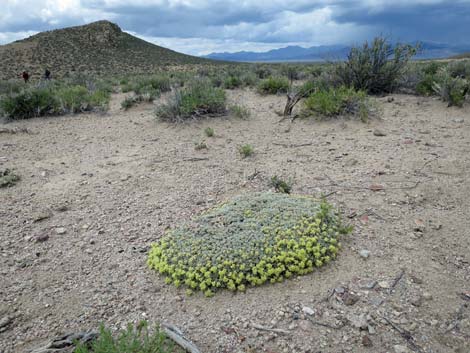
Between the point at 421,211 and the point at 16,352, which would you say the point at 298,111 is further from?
the point at 16,352

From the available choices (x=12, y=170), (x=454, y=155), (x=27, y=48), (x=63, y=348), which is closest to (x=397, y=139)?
(x=454, y=155)

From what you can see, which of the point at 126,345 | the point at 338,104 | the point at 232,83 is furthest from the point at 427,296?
the point at 232,83

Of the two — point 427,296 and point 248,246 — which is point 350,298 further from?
point 248,246

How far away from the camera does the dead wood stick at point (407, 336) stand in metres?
2.23

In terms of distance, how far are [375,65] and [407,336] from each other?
Result: 7.45 metres

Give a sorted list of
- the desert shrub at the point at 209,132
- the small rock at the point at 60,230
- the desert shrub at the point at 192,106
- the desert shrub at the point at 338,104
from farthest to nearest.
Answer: the desert shrub at the point at 192,106
the desert shrub at the point at 338,104
the desert shrub at the point at 209,132
the small rock at the point at 60,230

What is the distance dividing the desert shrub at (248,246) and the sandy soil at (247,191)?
11cm

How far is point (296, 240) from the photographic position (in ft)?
9.65

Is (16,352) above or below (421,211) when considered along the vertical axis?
Answer: below

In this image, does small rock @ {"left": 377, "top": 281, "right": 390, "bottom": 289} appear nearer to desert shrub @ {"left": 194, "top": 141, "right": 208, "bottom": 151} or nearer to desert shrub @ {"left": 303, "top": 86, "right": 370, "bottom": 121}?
desert shrub @ {"left": 194, "top": 141, "right": 208, "bottom": 151}

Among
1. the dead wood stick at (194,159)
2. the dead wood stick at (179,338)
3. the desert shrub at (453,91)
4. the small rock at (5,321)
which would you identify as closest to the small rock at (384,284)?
the dead wood stick at (179,338)

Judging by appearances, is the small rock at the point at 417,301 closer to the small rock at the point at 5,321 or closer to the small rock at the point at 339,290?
the small rock at the point at 339,290

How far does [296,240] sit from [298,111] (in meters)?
5.20

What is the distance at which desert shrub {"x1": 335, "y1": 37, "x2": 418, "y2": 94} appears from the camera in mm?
8523
